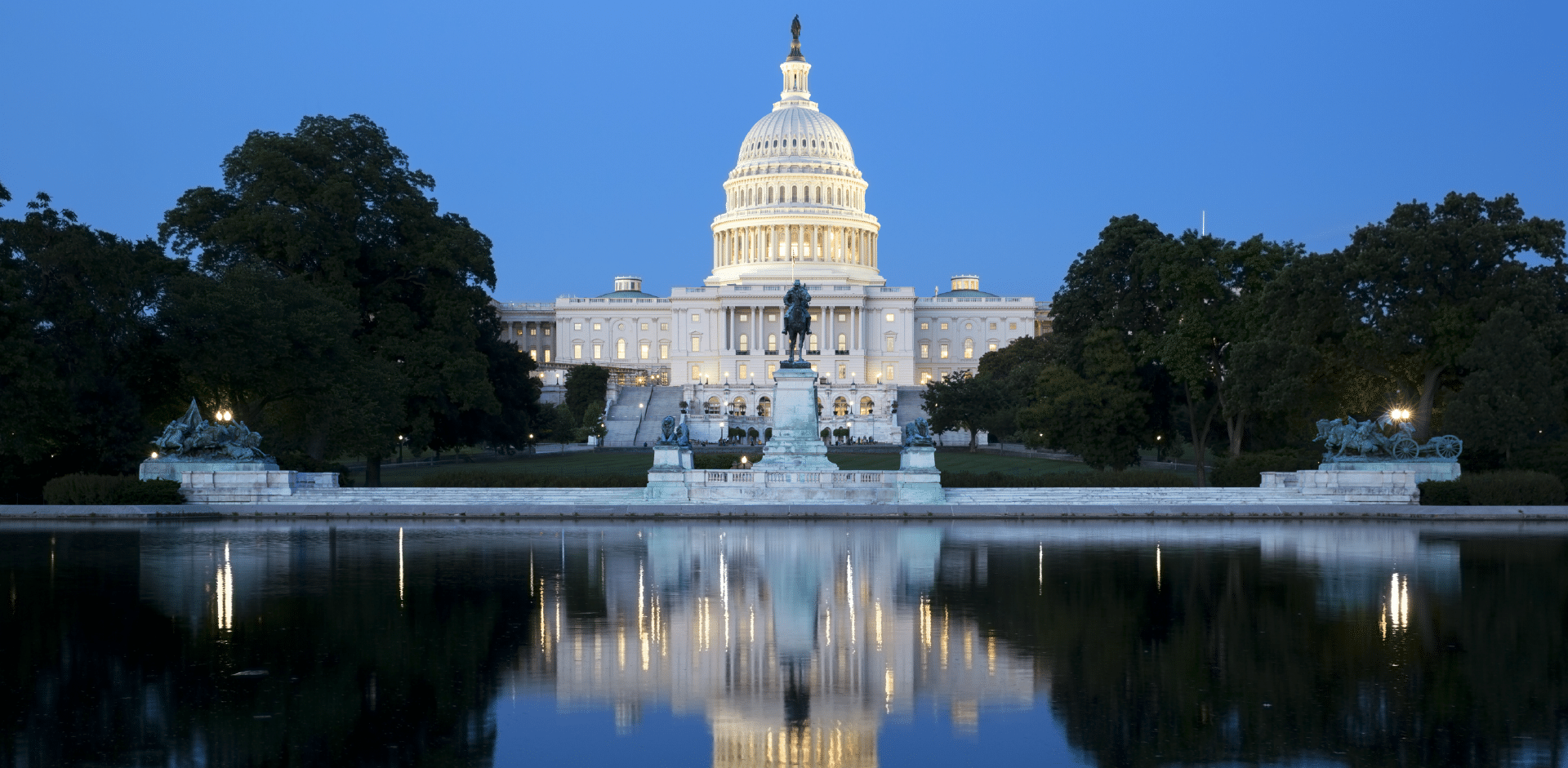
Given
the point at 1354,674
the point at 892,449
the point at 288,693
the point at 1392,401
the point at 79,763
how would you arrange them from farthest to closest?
the point at 892,449 → the point at 1392,401 → the point at 1354,674 → the point at 288,693 → the point at 79,763

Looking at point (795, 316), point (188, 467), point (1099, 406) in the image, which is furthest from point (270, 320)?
point (1099, 406)

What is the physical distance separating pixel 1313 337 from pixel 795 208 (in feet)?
351

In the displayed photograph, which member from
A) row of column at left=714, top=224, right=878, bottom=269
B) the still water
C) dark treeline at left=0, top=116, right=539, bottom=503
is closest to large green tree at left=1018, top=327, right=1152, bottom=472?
dark treeline at left=0, top=116, right=539, bottom=503

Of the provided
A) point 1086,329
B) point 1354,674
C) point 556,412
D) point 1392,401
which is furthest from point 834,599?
point 556,412

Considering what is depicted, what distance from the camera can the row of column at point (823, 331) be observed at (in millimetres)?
144000

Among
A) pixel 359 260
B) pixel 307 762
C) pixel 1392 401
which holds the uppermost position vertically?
pixel 359 260

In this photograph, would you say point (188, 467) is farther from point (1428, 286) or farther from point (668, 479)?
point (1428, 286)

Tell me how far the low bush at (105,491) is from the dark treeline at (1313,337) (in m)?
28.0

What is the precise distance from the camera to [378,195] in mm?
53469

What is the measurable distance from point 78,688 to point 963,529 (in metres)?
20.5

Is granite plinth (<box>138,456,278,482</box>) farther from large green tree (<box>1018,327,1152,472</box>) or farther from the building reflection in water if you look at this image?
large green tree (<box>1018,327,1152,472</box>)

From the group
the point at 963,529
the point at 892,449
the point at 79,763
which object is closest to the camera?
the point at 79,763

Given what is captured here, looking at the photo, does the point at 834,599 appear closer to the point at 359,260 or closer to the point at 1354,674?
the point at 1354,674

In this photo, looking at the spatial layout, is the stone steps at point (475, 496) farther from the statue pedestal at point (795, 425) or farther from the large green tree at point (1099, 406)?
the large green tree at point (1099, 406)
